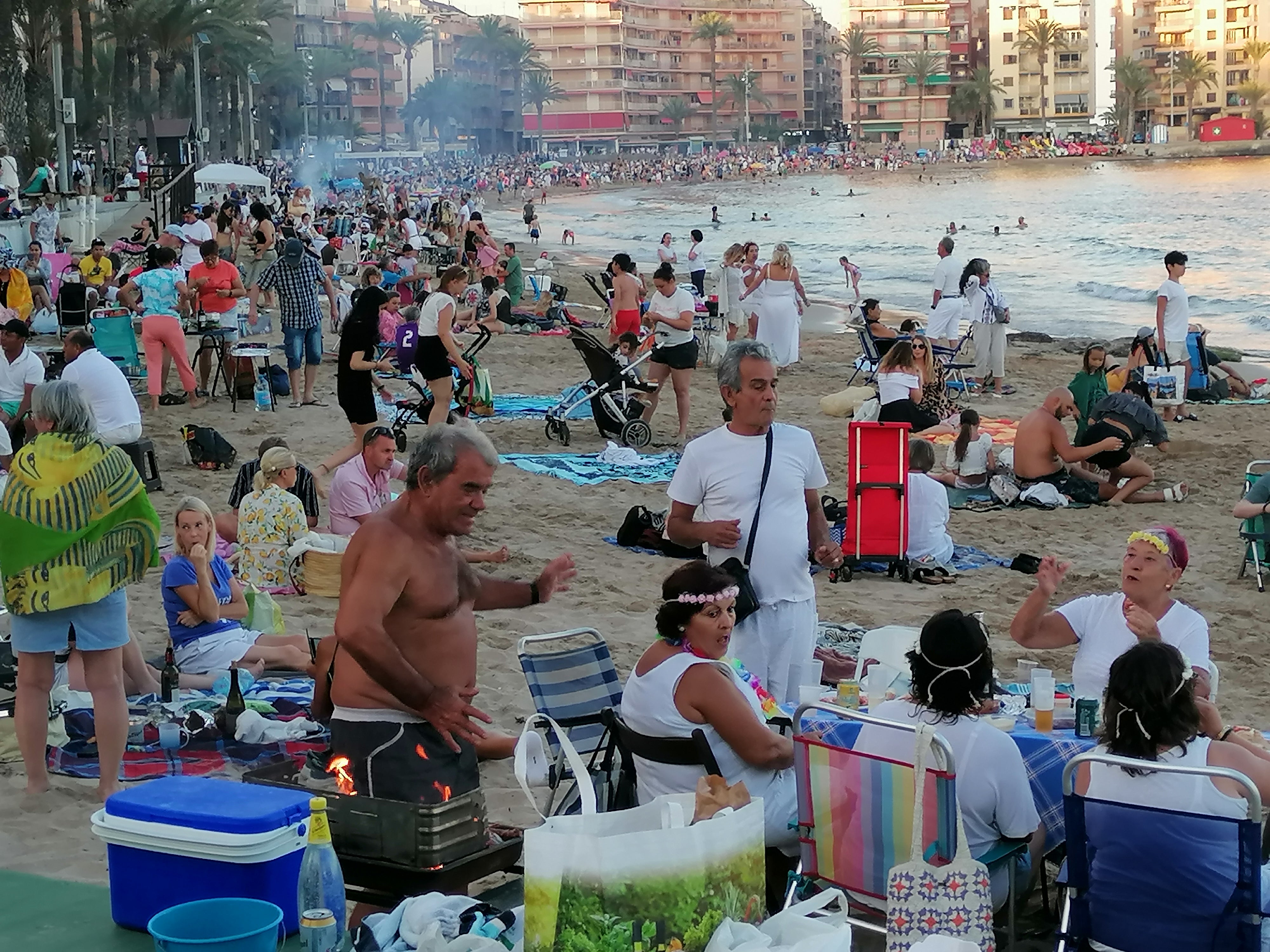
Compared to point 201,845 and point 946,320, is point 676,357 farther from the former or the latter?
point 201,845

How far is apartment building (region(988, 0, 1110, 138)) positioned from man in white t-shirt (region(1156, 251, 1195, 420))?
15172cm

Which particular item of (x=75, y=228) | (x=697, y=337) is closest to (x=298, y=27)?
(x=75, y=228)

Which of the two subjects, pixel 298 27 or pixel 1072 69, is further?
pixel 1072 69

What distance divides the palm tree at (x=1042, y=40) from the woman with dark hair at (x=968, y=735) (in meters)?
160

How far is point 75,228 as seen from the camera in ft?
83.4

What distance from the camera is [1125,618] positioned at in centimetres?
459

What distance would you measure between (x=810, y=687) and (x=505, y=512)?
5805mm

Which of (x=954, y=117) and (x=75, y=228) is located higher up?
(x=954, y=117)

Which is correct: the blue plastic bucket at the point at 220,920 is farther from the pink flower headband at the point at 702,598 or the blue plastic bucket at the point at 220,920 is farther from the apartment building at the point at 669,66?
the apartment building at the point at 669,66

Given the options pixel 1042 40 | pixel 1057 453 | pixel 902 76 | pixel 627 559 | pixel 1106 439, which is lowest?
pixel 627 559

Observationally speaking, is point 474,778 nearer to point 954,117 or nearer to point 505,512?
point 505,512

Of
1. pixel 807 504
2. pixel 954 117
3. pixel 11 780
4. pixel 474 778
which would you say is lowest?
pixel 11 780

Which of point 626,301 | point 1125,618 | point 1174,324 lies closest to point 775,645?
point 1125,618

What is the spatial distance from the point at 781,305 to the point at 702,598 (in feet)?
42.8
